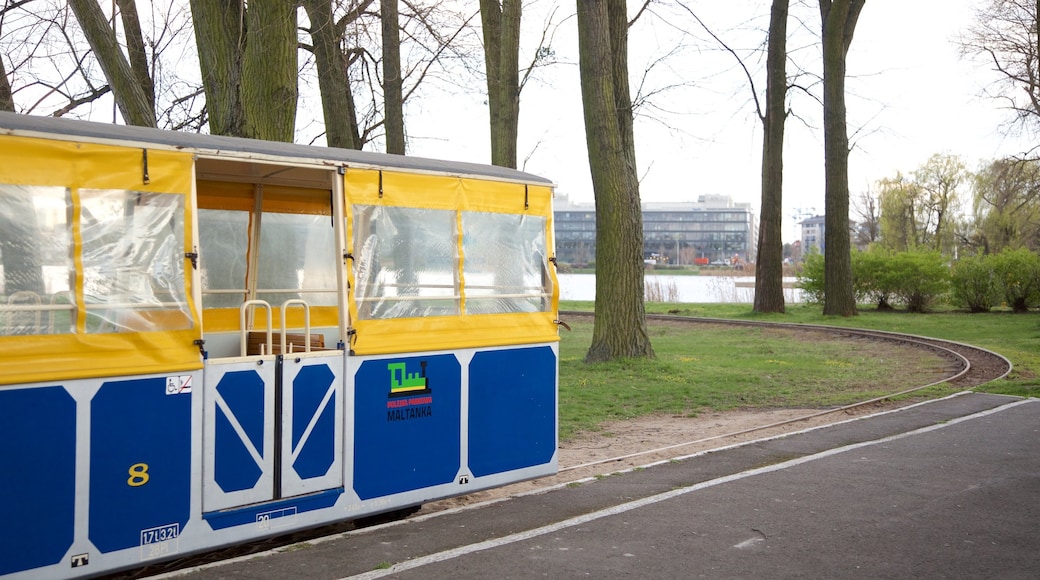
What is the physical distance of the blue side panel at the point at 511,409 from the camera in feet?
25.2

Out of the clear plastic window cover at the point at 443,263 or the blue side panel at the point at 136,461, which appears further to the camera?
the clear plastic window cover at the point at 443,263

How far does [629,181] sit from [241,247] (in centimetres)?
1006

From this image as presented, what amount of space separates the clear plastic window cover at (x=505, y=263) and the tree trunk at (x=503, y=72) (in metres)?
11.5

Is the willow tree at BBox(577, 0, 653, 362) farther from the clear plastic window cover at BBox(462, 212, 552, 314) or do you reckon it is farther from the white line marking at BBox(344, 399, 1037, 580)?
the clear plastic window cover at BBox(462, 212, 552, 314)

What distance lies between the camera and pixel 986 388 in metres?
14.8

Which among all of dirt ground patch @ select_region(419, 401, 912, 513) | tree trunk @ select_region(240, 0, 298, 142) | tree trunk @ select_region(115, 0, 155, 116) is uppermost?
tree trunk @ select_region(115, 0, 155, 116)

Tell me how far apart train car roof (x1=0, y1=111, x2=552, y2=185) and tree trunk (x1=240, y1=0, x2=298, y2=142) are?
5.54 metres

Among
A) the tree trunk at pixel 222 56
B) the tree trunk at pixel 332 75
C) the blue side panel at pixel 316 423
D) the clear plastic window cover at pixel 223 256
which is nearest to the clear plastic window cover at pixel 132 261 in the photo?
the blue side panel at pixel 316 423

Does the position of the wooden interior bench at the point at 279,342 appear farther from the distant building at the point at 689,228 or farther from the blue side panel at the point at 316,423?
the distant building at the point at 689,228

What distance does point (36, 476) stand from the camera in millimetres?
5285

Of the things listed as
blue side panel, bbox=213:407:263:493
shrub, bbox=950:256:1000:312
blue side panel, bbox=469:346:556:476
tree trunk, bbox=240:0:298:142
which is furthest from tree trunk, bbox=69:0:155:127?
shrub, bbox=950:256:1000:312

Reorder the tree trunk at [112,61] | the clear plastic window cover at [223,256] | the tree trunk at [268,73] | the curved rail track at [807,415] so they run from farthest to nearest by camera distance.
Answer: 1. the tree trunk at [112,61]
2. the tree trunk at [268,73]
3. the clear plastic window cover at [223,256]
4. the curved rail track at [807,415]

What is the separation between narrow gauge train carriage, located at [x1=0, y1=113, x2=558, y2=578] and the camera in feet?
17.7

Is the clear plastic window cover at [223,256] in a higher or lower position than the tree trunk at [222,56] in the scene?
A: lower
